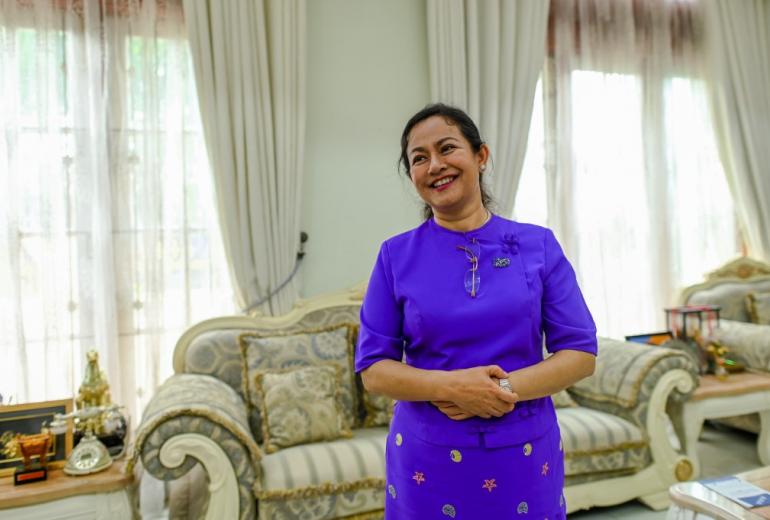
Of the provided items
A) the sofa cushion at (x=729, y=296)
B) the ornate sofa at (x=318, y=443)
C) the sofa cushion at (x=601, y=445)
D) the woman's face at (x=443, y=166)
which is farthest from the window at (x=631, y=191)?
the woman's face at (x=443, y=166)

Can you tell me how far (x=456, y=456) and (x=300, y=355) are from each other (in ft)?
4.88

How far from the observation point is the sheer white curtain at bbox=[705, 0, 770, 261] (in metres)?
3.78

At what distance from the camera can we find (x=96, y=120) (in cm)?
260

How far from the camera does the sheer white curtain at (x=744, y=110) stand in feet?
12.4

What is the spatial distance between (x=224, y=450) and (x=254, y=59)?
6.11ft

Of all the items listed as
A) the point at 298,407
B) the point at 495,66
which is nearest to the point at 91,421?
the point at 298,407

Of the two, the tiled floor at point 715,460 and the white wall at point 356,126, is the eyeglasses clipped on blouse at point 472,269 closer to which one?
the tiled floor at point 715,460

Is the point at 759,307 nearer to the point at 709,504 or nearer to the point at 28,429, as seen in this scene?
the point at 709,504

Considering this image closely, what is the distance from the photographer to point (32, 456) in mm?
1886

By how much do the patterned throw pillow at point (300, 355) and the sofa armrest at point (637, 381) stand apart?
44.3 inches

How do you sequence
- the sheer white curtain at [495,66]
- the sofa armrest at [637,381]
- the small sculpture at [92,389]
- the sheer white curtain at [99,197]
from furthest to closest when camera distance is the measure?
the sheer white curtain at [495,66], the sheer white curtain at [99,197], the sofa armrest at [637,381], the small sculpture at [92,389]

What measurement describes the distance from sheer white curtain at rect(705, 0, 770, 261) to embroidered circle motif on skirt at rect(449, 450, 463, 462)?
3.68m

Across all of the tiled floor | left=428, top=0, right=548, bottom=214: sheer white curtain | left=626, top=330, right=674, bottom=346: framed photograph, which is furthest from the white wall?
the tiled floor

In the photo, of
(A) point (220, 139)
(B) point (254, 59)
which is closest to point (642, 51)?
(B) point (254, 59)
